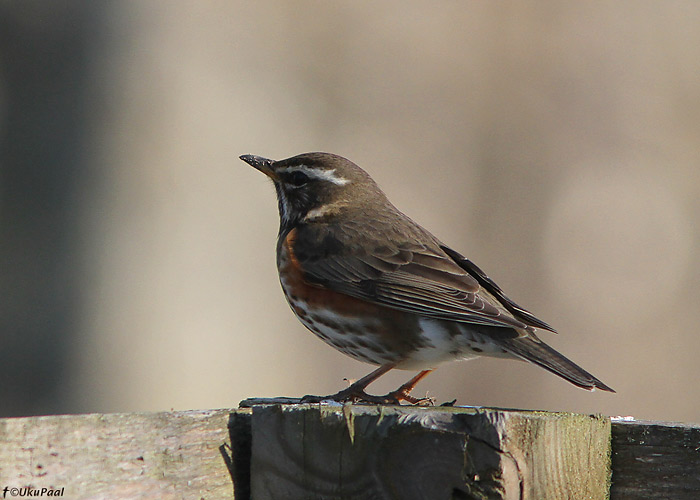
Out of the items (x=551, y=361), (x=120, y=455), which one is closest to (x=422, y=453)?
(x=120, y=455)

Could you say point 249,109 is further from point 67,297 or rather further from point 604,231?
point 604,231

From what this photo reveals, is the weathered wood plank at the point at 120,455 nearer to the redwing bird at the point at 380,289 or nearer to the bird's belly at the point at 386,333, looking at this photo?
the redwing bird at the point at 380,289

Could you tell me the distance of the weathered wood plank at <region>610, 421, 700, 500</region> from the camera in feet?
10.7

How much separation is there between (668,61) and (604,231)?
3.51m

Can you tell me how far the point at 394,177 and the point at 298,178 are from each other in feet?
25.0

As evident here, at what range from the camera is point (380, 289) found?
5.75m

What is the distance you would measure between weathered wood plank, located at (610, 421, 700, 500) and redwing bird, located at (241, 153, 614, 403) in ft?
4.34

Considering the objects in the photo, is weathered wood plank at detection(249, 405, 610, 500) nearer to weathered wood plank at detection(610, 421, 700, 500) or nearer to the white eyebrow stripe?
weathered wood plank at detection(610, 421, 700, 500)

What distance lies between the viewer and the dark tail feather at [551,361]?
443 cm

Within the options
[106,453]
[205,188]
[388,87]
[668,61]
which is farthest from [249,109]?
[668,61]

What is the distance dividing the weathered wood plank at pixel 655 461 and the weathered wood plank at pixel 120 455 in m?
1.38

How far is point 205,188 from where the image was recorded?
964 cm

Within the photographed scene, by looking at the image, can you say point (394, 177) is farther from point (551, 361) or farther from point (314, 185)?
point (551, 361)

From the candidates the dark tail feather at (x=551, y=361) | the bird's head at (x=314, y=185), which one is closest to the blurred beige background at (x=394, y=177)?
the bird's head at (x=314, y=185)
